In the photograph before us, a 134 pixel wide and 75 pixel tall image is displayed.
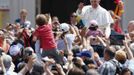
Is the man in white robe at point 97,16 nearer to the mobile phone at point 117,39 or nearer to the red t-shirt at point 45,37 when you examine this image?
the mobile phone at point 117,39

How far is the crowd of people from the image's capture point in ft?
37.7

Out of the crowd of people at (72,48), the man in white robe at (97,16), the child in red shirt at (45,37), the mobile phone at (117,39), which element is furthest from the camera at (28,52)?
the man in white robe at (97,16)

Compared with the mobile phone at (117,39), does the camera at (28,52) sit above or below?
below

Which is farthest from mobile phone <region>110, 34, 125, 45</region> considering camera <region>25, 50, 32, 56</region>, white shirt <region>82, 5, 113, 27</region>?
camera <region>25, 50, 32, 56</region>

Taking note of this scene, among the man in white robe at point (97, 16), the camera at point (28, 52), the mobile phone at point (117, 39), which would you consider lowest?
the camera at point (28, 52)

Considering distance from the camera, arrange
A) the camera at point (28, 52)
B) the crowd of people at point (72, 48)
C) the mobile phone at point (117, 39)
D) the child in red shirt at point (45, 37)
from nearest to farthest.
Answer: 1. the crowd of people at point (72, 48)
2. the camera at point (28, 52)
3. the child in red shirt at point (45, 37)
4. the mobile phone at point (117, 39)

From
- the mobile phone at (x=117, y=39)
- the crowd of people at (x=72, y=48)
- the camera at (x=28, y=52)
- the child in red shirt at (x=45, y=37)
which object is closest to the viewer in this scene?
the crowd of people at (x=72, y=48)

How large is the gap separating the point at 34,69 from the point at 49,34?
7.13ft

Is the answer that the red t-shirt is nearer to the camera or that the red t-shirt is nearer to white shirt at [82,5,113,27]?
the camera

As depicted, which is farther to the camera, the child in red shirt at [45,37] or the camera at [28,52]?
the child in red shirt at [45,37]

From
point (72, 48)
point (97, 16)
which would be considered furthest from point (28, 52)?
point (97, 16)

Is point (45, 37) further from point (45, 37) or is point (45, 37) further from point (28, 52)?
point (28, 52)

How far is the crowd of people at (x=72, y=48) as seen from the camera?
11484 mm

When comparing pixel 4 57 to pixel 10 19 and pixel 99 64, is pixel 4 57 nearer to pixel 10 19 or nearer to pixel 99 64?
pixel 99 64
